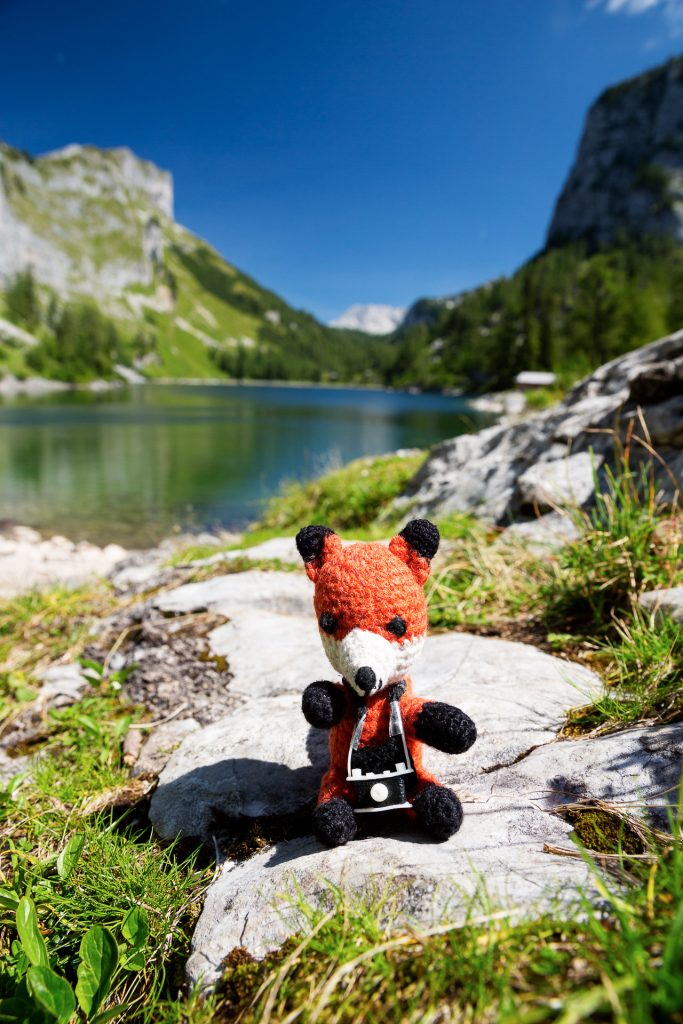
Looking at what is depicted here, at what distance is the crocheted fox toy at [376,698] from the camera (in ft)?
6.50

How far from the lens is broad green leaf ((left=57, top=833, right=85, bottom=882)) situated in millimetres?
2016

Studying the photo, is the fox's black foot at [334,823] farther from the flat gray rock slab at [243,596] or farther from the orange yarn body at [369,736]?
the flat gray rock slab at [243,596]

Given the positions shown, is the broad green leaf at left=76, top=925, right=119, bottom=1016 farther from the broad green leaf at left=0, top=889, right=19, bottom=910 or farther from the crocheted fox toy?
the crocheted fox toy

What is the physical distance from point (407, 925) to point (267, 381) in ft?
631

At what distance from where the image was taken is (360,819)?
6.91ft

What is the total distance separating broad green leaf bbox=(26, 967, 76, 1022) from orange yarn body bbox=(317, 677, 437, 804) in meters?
0.97

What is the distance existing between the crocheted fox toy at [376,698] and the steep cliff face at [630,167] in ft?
525

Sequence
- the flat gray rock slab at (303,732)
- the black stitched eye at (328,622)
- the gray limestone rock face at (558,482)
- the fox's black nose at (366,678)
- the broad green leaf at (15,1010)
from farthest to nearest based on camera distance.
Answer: the gray limestone rock face at (558,482), the flat gray rock slab at (303,732), the black stitched eye at (328,622), the fox's black nose at (366,678), the broad green leaf at (15,1010)

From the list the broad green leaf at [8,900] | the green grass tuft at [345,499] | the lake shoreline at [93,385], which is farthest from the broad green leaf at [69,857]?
the lake shoreline at [93,385]

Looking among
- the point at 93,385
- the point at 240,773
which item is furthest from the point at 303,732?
the point at 93,385

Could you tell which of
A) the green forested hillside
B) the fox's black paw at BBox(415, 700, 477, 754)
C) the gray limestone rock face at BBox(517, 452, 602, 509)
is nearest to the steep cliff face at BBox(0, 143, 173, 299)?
the green forested hillside

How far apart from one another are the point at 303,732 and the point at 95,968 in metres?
1.35

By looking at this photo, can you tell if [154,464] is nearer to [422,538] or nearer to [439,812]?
[422,538]

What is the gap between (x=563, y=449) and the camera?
616 cm
